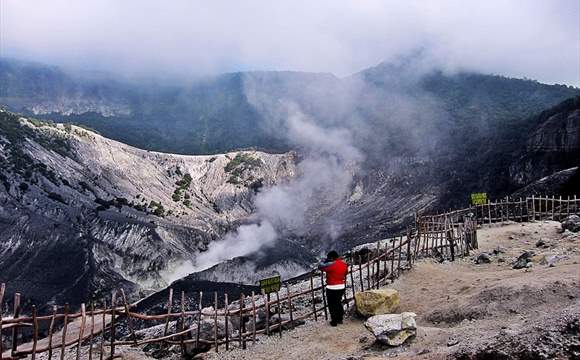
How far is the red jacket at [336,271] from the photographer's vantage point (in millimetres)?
9861

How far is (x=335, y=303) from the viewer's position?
33.4ft

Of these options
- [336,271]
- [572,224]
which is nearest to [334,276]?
[336,271]

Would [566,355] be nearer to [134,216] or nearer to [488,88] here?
[134,216]

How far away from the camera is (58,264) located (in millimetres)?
32094

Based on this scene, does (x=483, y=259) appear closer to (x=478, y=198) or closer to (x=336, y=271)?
(x=336, y=271)

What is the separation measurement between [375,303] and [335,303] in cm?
87

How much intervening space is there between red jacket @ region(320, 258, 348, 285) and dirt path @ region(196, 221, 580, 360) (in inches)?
41.6

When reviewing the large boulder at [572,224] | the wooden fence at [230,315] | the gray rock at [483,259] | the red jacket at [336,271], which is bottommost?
the wooden fence at [230,315]

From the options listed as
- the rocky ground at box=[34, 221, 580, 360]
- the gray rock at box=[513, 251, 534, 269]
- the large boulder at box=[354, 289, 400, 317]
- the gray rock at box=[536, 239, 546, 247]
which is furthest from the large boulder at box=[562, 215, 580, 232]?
the large boulder at box=[354, 289, 400, 317]

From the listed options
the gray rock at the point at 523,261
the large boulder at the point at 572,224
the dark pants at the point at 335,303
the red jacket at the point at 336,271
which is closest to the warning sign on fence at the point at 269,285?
the dark pants at the point at 335,303

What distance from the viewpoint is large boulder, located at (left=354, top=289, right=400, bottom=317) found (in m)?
10.3

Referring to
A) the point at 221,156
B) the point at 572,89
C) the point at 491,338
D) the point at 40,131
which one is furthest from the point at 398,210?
the point at 572,89

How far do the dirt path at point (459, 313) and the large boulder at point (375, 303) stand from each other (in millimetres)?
339

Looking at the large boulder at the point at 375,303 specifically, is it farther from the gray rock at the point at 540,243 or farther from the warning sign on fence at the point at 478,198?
the warning sign on fence at the point at 478,198
